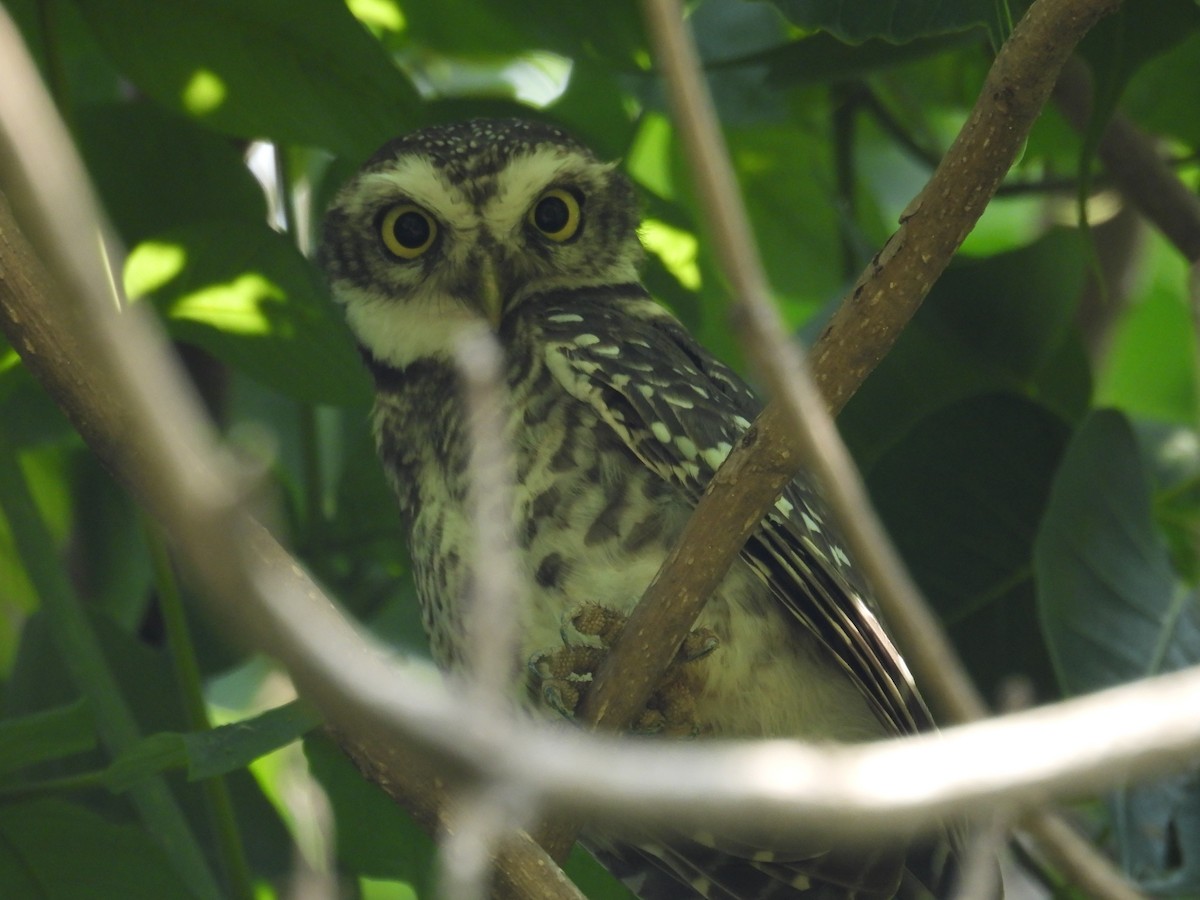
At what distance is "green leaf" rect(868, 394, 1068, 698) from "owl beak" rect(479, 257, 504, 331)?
30.2 inches

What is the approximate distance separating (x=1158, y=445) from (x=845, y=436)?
36.1 inches

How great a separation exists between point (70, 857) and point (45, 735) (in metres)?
0.27

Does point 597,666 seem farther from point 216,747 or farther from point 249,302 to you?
point 249,302

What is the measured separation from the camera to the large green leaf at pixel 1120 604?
8.45 ft

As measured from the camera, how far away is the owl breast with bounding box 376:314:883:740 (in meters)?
2.33

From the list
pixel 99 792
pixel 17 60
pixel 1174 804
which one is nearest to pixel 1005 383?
pixel 1174 804

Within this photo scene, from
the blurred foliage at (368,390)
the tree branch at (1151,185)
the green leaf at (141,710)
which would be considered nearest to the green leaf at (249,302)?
the blurred foliage at (368,390)

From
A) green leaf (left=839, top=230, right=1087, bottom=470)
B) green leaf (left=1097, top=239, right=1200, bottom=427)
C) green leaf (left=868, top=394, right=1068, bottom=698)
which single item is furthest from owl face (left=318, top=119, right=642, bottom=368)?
green leaf (left=1097, top=239, right=1200, bottom=427)

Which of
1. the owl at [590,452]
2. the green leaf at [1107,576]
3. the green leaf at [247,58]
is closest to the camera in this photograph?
the owl at [590,452]

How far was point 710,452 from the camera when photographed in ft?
7.69

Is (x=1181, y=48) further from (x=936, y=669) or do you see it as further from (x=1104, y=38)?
(x=936, y=669)

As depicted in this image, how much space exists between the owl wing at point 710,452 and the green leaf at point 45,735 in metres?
0.89

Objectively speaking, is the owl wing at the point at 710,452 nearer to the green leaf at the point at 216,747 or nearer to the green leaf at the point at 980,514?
the green leaf at the point at 980,514

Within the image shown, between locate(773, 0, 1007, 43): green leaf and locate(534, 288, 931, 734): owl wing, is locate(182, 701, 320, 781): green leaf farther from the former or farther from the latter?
locate(773, 0, 1007, 43): green leaf
